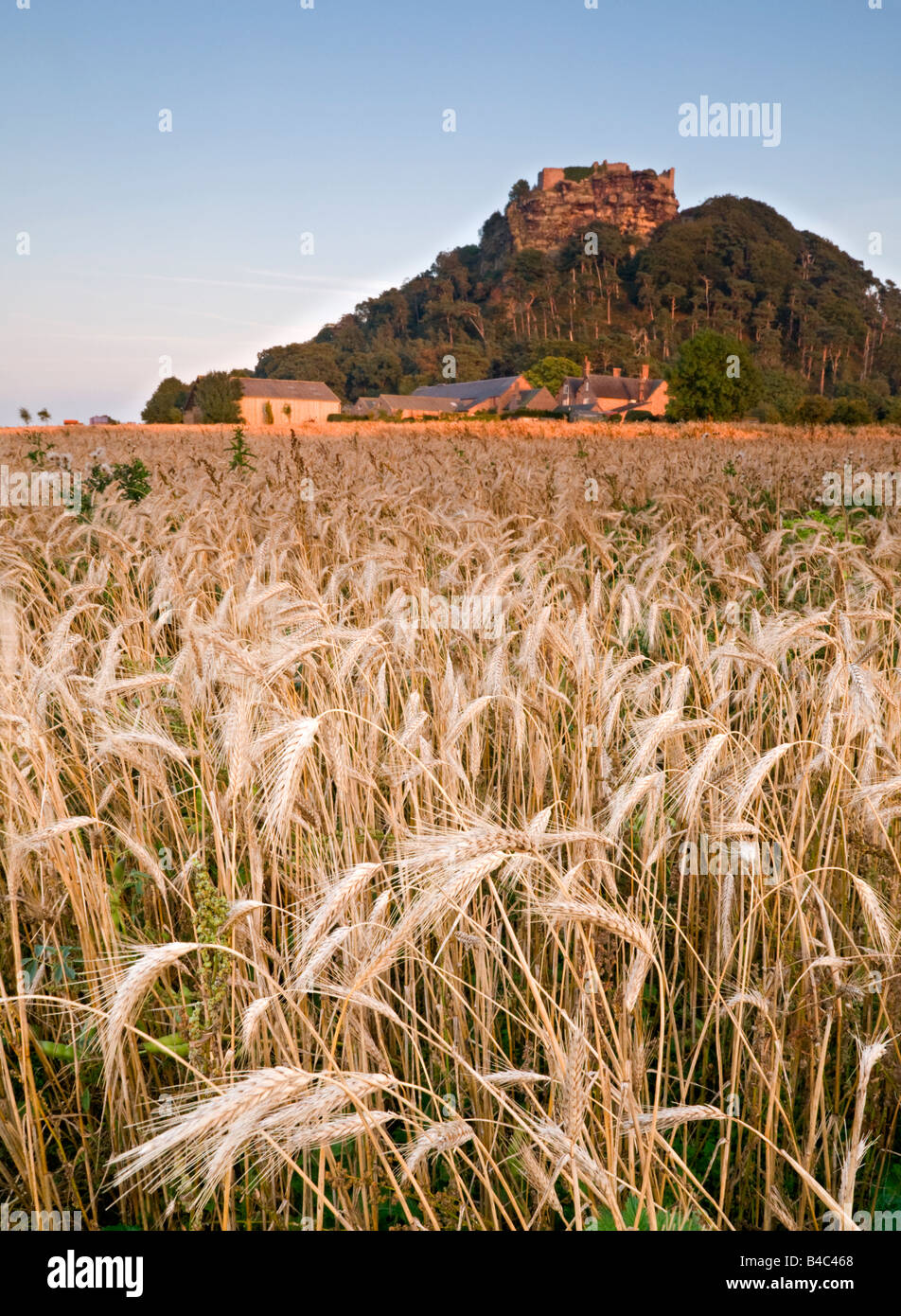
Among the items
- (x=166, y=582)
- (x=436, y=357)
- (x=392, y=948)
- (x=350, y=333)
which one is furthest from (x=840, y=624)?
(x=350, y=333)

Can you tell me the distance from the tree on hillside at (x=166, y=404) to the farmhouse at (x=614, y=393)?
42.7 m

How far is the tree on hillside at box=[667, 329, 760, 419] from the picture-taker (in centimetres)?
5650

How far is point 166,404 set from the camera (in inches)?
2913

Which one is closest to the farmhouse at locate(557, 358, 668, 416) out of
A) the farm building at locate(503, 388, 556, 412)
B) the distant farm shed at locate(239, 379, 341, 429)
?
the farm building at locate(503, 388, 556, 412)

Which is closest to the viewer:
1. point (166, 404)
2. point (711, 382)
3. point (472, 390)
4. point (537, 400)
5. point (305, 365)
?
point (711, 382)

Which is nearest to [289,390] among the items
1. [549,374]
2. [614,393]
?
[549,374]

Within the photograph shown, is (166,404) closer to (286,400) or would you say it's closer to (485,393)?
(286,400)

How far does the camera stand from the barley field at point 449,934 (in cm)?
141

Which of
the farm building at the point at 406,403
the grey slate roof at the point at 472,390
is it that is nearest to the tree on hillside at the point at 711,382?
the farm building at the point at 406,403

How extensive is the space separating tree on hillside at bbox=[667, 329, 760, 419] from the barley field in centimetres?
5628

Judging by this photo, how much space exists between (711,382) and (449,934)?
61.2 metres

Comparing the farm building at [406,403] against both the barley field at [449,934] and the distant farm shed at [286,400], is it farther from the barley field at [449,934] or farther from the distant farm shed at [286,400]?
the barley field at [449,934]
